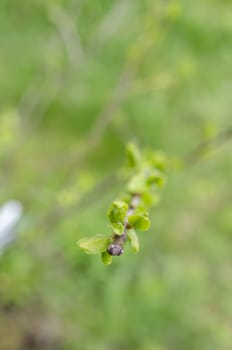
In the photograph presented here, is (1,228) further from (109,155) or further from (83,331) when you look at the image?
(109,155)

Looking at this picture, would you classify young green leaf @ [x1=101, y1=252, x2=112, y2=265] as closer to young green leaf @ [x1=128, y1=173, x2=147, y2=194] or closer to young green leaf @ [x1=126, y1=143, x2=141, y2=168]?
young green leaf @ [x1=128, y1=173, x2=147, y2=194]

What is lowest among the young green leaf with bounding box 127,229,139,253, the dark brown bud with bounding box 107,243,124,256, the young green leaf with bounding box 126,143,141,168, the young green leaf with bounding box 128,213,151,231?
the dark brown bud with bounding box 107,243,124,256

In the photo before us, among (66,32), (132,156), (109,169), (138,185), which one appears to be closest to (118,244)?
(138,185)

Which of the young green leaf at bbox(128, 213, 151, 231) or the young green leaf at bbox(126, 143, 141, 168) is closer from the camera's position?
the young green leaf at bbox(128, 213, 151, 231)

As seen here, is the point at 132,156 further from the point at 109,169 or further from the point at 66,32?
the point at 109,169

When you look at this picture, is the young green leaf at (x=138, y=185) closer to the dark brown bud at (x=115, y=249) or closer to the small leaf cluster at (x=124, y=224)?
the small leaf cluster at (x=124, y=224)

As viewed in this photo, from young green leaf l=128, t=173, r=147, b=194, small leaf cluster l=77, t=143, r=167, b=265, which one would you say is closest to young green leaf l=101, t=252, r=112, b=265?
small leaf cluster l=77, t=143, r=167, b=265
